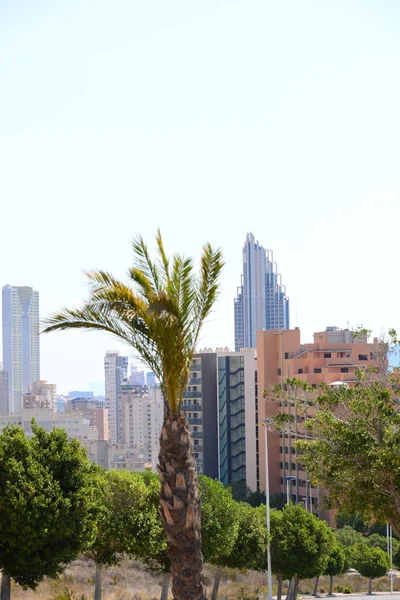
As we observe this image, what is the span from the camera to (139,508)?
22.9m

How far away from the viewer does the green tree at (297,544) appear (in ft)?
103

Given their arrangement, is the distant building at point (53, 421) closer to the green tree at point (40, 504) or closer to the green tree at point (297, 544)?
the green tree at point (297, 544)

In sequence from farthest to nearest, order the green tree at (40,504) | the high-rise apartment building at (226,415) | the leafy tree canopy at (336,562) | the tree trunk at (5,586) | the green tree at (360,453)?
the high-rise apartment building at (226,415), the leafy tree canopy at (336,562), the tree trunk at (5,586), the green tree at (40,504), the green tree at (360,453)

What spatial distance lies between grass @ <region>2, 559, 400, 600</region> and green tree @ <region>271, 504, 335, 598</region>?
5.32 feet

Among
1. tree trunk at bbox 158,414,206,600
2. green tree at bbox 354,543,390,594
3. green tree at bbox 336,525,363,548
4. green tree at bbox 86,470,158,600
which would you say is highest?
tree trunk at bbox 158,414,206,600

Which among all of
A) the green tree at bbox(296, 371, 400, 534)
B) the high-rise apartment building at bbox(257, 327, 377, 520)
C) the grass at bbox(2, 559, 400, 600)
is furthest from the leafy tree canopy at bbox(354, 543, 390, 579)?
the high-rise apartment building at bbox(257, 327, 377, 520)

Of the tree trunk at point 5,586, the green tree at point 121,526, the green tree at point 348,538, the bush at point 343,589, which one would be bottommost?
the bush at point 343,589

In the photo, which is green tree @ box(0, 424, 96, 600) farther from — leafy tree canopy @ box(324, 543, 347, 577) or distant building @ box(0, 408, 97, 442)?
distant building @ box(0, 408, 97, 442)

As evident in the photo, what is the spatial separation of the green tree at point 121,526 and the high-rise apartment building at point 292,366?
2015 inches

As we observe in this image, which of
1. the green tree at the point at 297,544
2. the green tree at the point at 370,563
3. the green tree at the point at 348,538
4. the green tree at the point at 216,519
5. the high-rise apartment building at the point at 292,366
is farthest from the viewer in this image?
the high-rise apartment building at the point at 292,366

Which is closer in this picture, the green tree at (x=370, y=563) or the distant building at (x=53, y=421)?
the green tree at (x=370, y=563)

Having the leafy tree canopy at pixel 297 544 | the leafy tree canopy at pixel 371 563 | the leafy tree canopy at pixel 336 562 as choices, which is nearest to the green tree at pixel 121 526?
the leafy tree canopy at pixel 297 544

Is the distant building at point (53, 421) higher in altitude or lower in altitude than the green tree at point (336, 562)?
higher

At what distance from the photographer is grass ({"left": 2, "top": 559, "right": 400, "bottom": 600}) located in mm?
24491
